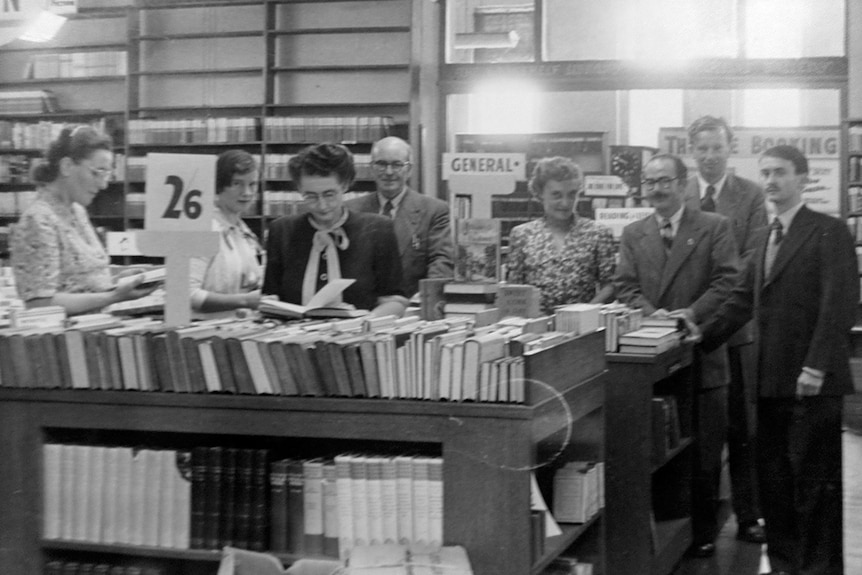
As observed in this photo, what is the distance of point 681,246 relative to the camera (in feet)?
15.2

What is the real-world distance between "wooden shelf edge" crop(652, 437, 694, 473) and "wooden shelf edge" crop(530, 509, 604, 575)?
85cm

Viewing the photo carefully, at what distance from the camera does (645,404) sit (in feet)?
12.5

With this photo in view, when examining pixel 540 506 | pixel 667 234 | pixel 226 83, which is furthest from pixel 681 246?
pixel 226 83

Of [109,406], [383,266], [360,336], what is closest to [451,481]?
[360,336]

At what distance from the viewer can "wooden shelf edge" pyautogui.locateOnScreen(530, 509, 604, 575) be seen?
2535 mm

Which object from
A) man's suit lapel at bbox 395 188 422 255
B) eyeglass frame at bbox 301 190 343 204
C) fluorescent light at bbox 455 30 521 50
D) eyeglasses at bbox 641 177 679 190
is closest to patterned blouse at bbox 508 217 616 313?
eyeglasses at bbox 641 177 679 190

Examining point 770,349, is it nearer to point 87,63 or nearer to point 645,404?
point 645,404

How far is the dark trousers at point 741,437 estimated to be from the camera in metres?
5.02

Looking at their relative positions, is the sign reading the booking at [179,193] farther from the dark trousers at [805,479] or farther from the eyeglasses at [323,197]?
the dark trousers at [805,479]

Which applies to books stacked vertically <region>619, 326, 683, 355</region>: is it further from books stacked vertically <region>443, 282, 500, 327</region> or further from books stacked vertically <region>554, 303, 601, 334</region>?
books stacked vertically <region>554, 303, 601, 334</region>

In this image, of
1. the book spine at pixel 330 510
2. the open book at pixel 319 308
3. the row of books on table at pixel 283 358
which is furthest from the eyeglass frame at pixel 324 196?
the book spine at pixel 330 510

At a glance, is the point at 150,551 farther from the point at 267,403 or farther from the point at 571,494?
the point at 571,494

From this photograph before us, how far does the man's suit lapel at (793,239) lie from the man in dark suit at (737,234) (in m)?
0.87

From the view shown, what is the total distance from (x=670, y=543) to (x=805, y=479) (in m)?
0.55
